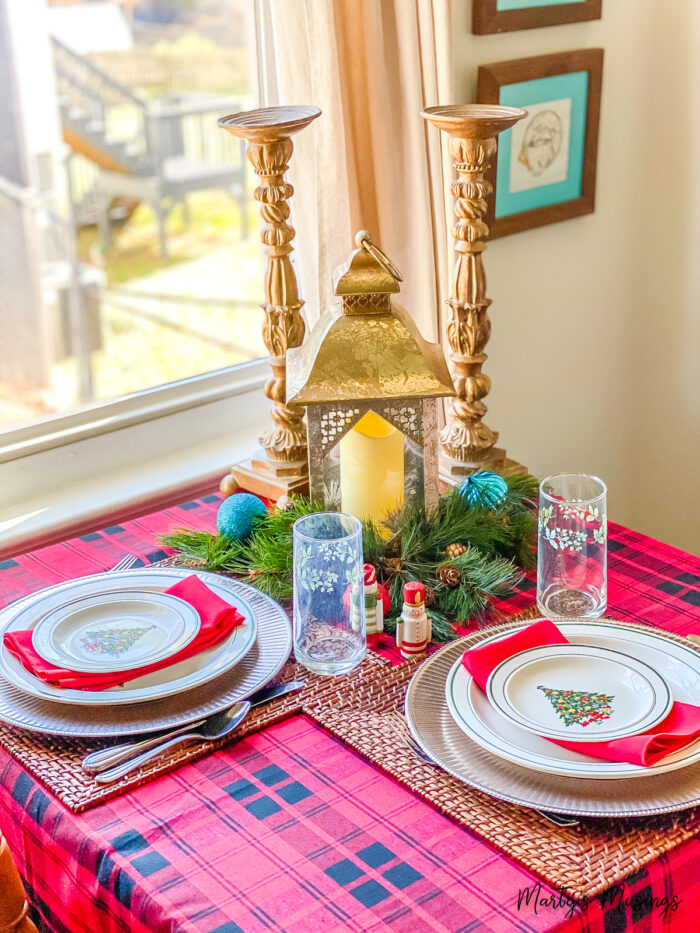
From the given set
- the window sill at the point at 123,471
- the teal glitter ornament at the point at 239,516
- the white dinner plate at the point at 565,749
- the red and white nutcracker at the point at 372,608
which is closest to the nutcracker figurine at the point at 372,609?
the red and white nutcracker at the point at 372,608

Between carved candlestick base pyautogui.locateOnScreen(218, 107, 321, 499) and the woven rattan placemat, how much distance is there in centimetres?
36

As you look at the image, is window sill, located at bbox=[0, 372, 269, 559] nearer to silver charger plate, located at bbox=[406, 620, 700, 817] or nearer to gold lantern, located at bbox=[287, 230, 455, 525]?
gold lantern, located at bbox=[287, 230, 455, 525]

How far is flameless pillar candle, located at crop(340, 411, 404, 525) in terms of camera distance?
1156 mm

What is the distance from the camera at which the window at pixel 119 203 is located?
7.84 feet

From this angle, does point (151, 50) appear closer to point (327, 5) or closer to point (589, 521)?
point (327, 5)

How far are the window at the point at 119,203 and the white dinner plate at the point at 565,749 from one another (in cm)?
139

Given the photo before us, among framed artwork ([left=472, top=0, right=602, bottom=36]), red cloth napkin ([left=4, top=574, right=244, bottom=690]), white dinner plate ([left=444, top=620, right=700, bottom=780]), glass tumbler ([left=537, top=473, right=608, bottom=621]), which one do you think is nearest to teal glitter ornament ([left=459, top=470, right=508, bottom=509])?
glass tumbler ([left=537, top=473, right=608, bottom=621])

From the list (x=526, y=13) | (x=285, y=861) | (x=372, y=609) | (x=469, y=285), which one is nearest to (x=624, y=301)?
(x=526, y=13)

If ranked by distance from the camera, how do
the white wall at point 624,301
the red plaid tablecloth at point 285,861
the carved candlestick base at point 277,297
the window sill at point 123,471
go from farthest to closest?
the white wall at point 624,301 < the window sill at point 123,471 < the carved candlestick base at point 277,297 < the red plaid tablecloth at point 285,861

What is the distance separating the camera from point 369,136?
4.97ft

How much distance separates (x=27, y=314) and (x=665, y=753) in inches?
93.2

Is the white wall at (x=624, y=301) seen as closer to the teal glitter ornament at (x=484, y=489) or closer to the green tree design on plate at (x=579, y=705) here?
the teal glitter ornament at (x=484, y=489)

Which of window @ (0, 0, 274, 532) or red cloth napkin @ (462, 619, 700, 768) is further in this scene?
window @ (0, 0, 274, 532)

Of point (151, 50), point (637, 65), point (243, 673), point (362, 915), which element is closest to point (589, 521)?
point (243, 673)
